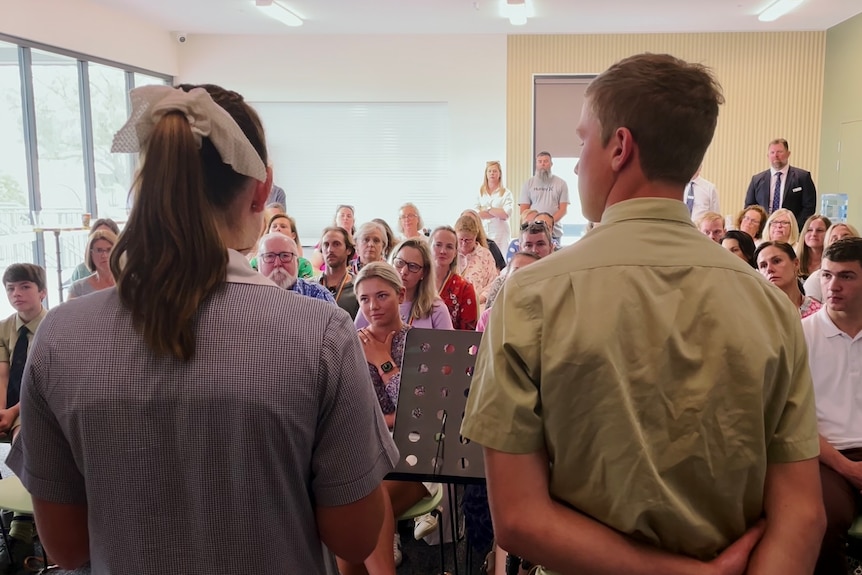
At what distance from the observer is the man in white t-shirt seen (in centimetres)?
791

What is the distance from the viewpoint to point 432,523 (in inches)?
115

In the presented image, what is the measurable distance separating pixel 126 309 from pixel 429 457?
1.18 metres

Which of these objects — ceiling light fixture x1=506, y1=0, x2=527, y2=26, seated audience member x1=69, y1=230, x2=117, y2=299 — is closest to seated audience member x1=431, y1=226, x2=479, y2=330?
seated audience member x1=69, y1=230, x2=117, y2=299

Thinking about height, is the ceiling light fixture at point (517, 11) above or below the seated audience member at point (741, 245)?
above

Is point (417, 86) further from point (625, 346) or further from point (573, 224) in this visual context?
point (625, 346)

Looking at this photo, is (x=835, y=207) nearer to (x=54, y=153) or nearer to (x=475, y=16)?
(x=475, y=16)

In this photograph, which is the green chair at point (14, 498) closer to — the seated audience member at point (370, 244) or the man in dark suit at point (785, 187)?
the seated audience member at point (370, 244)

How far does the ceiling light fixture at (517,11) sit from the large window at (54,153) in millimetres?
4228

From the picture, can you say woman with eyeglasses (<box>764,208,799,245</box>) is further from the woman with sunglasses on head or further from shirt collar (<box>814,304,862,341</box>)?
the woman with sunglasses on head

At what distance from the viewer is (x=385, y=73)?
30.7 ft

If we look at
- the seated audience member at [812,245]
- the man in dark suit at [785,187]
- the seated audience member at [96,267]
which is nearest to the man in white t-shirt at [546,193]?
the man in dark suit at [785,187]

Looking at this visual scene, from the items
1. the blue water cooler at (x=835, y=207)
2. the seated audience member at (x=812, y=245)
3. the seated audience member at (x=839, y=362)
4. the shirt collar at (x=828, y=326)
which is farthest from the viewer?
the blue water cooler at (x=835, y=207)

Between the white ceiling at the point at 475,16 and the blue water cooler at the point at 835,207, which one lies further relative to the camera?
the blue water cooler at the point at 835,207

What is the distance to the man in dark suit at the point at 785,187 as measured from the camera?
7.20 m
